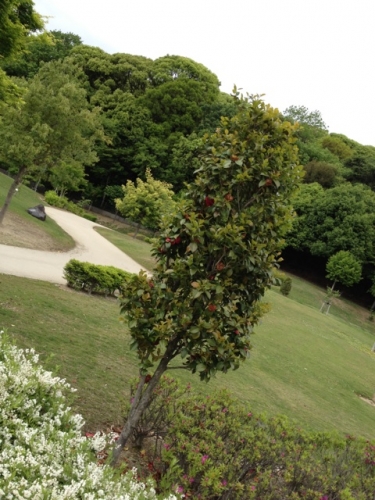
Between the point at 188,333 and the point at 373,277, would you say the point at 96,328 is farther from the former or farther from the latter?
the point at 373,277

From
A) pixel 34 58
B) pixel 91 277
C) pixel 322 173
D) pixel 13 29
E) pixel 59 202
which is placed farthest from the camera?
pixel 34 58

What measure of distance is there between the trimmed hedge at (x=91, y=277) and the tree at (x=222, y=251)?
29.7ft

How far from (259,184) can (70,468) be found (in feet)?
9.98

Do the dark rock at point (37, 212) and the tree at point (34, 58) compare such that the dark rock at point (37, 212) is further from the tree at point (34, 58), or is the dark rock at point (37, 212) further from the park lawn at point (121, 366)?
the tree at point (34, 58)

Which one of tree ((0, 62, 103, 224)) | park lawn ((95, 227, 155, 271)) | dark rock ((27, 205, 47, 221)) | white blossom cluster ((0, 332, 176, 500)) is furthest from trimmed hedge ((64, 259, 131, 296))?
white blossom cluster ((0, 332, 176, 500))

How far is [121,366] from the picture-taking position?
9.11 m

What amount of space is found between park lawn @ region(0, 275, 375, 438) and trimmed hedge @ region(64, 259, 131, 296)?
1.66 ft

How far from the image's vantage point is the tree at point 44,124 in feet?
51.4

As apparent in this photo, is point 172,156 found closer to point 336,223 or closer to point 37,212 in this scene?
point 336,223

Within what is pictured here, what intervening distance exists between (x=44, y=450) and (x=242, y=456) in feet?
7.91

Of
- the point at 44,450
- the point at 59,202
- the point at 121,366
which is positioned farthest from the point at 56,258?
the point at 59,202

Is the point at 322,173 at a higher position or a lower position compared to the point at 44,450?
higher

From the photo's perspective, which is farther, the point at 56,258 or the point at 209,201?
the point at 56,258

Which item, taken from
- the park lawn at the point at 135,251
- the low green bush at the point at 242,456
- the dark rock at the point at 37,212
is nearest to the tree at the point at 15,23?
the low green bush at the point at 242,456
